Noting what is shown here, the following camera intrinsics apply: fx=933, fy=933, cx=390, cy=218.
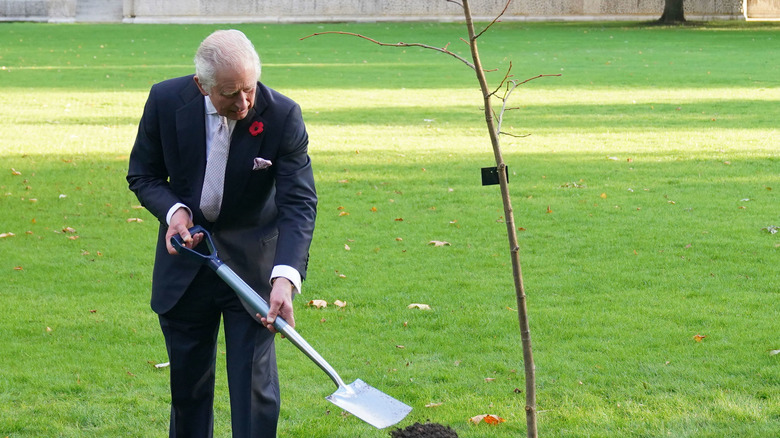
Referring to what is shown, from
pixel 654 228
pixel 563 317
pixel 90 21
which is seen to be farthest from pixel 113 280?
pixel 90 21

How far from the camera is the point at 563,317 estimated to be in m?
6.21

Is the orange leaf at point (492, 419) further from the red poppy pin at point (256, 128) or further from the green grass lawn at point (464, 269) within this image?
the red poppy pin at point (256, 128)

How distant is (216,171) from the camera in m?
3.54

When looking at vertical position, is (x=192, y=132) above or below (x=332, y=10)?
above

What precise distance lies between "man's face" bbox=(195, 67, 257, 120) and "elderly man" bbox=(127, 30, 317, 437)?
2 centimetres

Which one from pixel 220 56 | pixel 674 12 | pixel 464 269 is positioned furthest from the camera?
pixel 674 12

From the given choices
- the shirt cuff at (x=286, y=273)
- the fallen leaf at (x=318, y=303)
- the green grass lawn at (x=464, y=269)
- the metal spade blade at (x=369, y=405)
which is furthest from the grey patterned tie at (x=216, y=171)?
the fallen leaf at (x=318, y=303)

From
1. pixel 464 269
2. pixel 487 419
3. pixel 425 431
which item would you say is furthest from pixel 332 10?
pixel 425 431

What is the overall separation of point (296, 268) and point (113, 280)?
4.02 m

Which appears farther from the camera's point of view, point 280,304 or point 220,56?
point 280,304

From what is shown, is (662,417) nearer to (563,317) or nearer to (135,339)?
(563,317)

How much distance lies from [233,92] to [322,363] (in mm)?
1098

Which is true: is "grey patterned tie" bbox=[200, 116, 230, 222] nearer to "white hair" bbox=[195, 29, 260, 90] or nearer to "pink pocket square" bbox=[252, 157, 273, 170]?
"pink pocket square" bbox=[252, 157, 273, 170]

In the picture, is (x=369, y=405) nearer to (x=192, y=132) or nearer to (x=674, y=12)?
(x=192, y=132)
